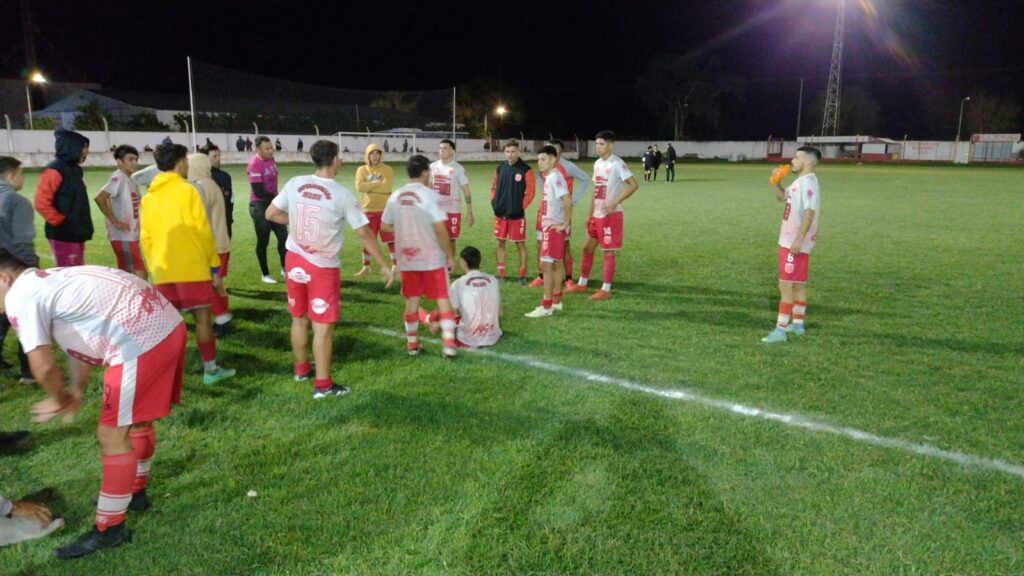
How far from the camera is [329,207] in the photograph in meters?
4.79

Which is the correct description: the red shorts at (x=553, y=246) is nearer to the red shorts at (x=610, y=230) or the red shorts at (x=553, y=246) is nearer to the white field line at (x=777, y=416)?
the red shorts at (x=610, y=230)

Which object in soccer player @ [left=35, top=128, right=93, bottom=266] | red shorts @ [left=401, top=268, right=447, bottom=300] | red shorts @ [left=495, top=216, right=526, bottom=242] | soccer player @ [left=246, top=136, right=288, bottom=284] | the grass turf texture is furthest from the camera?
red shorts @ [left=495, top=216, right=526, bottom=242]

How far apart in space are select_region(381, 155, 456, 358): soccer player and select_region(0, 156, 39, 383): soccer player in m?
2.90

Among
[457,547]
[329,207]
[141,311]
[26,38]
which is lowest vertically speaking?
[457,547]

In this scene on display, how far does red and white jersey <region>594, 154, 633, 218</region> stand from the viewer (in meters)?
7.81

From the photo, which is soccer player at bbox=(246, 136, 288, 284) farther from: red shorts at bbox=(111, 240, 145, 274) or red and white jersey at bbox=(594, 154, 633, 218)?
red and white jersey at bbox=(594, 154, 633, 218)

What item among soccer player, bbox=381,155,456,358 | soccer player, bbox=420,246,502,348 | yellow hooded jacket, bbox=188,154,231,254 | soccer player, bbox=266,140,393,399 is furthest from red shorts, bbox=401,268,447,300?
yellow hooded jacket, bbox=188,154,231,254

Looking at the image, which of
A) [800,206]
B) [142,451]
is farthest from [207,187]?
[800,206]

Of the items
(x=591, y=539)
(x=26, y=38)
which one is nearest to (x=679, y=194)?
(x=591, y=539)

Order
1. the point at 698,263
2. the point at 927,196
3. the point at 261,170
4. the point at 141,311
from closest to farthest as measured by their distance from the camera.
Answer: the point at 141,311 → the point at 261,170 → the point at 698,263 → the point at 927,196

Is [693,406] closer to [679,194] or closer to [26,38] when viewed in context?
[679,194]

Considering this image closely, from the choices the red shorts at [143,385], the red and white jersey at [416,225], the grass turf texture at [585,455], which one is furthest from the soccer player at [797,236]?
the red shorts at [143,385]

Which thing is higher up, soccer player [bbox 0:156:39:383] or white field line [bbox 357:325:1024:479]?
soccer player [bbox 0:156:39:383]

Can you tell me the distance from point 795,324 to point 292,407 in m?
5.05
